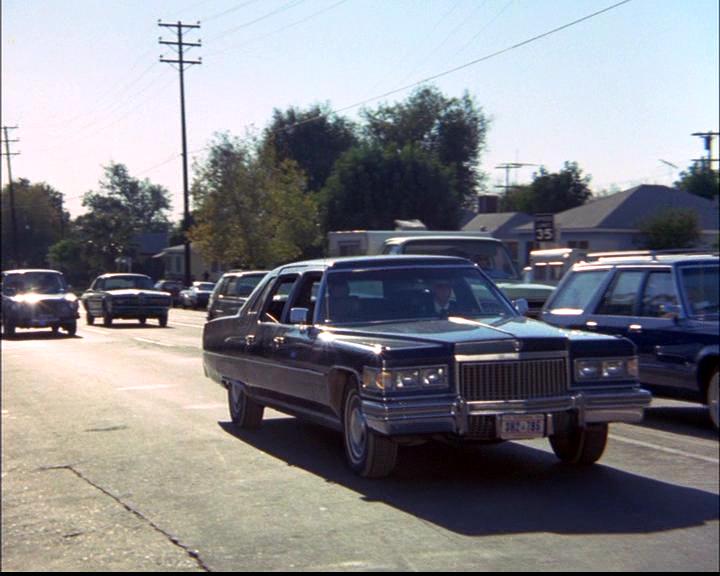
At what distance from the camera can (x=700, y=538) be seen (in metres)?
6.32

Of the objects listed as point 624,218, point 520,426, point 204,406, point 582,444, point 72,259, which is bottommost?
point 204,406

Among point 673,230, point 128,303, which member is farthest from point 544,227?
point 673,230

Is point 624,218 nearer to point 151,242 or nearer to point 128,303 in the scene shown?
point 128,303

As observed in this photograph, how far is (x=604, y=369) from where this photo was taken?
7891 millimetres

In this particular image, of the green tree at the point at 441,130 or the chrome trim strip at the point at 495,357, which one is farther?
the green tree at the point at 441,130

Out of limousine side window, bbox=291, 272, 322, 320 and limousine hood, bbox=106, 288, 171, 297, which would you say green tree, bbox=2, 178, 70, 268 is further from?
limousine hood, bbox=106, 288, 171, 297

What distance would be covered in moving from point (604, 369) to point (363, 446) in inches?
70.1

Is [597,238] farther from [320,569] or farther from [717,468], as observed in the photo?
[320,569]

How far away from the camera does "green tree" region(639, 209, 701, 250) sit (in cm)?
3822

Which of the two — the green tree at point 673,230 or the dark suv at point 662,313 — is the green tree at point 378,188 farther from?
the dark suv at point 662,313

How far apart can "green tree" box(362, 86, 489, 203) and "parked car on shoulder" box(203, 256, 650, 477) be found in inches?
2069

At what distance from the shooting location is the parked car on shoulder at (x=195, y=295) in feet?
80.5

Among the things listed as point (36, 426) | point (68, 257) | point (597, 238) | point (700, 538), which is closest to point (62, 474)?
point (68, 257)

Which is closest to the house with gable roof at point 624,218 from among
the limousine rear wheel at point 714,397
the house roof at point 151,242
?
the house roof at point 151,242
